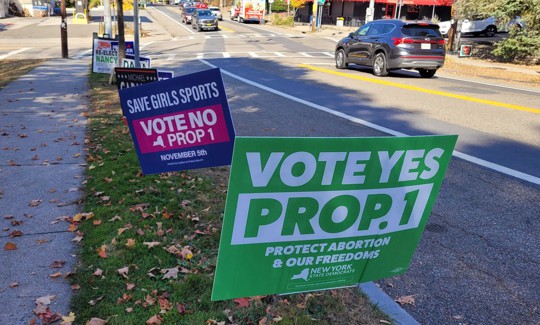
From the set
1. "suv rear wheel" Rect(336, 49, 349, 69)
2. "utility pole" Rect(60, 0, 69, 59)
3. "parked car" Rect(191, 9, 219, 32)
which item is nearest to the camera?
"suv rear wheel" Rect(336, 49, 349, 69)

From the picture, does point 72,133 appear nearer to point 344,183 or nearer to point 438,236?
point 438,236

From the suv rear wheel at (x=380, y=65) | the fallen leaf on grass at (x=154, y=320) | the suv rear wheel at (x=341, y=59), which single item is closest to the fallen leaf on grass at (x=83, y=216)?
the fallen leaf on grass at (x=154, y=320)

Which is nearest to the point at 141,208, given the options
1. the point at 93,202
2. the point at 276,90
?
the point at 93,202

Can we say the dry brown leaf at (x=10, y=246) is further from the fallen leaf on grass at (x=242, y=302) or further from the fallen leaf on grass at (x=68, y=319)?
the fallen leaf on grass at (x=242, y=302)

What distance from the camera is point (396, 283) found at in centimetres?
409

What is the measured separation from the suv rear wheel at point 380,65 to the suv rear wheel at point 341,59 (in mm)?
1855

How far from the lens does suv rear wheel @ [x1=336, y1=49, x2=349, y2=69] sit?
19.7 m

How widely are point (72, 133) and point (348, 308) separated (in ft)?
21.9

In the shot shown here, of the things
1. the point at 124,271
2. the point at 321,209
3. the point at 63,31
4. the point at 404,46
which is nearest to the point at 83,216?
the point at 124,271

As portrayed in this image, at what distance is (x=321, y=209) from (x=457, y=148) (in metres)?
6.51

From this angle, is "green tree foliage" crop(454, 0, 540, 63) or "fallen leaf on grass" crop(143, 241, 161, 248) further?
"green tree foliage" crop(454, 0, 540, 63)

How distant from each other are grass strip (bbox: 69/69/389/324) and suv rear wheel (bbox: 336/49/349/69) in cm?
1418

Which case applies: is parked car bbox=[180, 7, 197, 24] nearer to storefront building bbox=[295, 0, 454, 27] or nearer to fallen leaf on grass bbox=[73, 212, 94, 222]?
storefront building bbox=[295, 0, 454, 27]

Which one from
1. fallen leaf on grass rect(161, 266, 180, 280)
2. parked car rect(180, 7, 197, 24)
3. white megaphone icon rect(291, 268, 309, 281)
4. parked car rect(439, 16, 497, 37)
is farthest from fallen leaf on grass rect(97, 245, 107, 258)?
parked car rect(180, 7, 197, 24)
